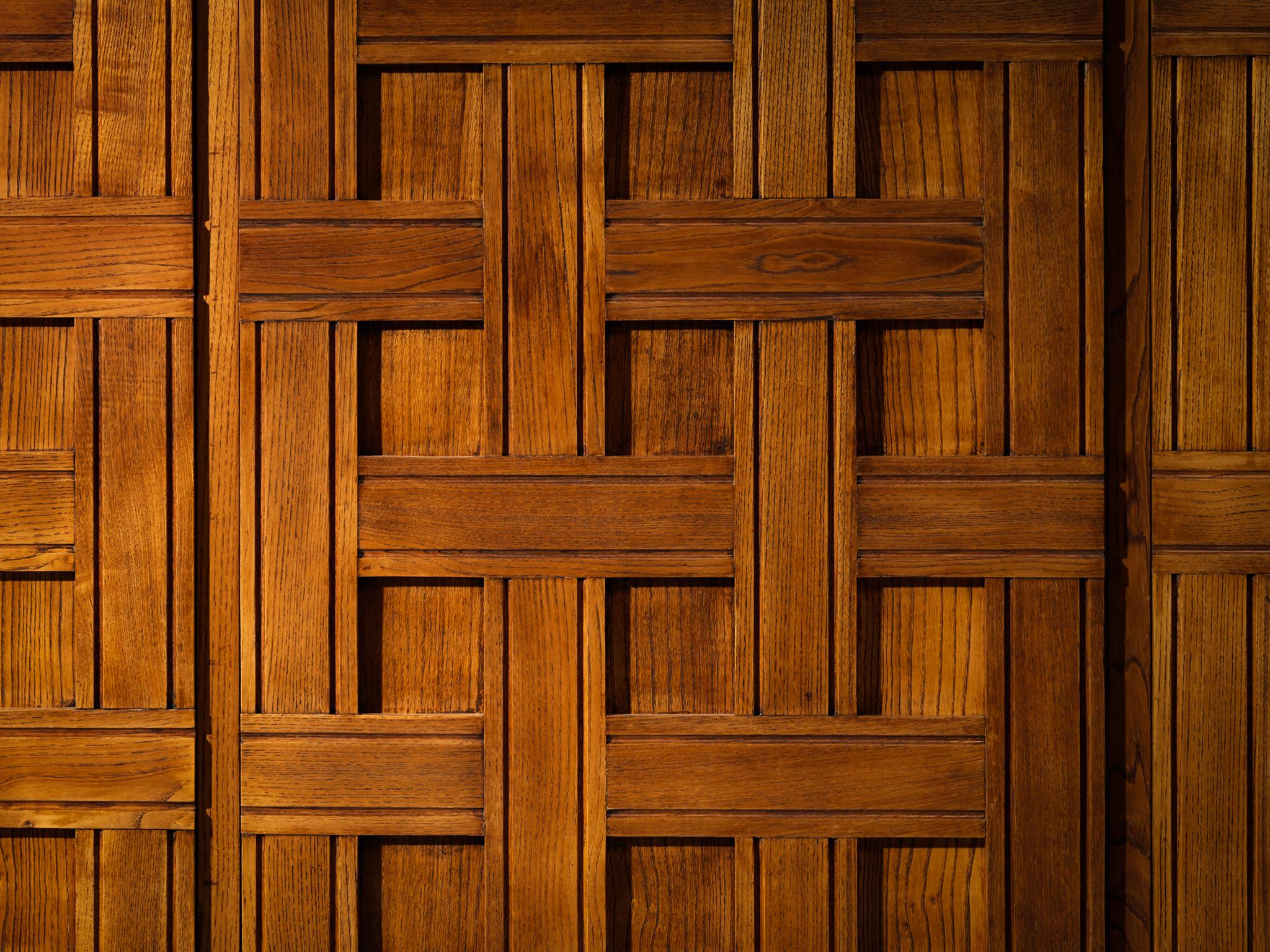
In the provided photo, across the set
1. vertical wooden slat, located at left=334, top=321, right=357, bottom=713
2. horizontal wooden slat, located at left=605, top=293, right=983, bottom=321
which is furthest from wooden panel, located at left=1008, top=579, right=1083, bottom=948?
vertical wooden slat, located at left=334, top=321, right=357, bottom=713

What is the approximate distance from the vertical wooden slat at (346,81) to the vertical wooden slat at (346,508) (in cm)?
13

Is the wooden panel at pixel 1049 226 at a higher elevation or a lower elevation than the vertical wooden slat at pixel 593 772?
higher

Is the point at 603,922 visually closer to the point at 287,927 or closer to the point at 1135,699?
the point at 287,927

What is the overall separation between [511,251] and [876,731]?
0.52 metres

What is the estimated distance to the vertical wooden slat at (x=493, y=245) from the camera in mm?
688

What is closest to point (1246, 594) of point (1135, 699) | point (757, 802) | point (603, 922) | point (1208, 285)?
point (1135, 699)

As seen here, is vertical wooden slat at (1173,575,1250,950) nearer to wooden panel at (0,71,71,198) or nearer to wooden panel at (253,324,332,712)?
wooden panel at (253,324,332,712)

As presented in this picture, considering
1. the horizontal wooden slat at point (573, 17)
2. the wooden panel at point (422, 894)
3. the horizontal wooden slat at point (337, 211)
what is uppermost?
the horizontal wooden slat at point (573, 17)

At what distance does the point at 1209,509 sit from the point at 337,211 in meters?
0.79

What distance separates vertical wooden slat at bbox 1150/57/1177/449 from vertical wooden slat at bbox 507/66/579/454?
49cm

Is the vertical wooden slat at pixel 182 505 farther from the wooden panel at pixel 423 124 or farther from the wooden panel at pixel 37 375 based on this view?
the wooden panel at pixel 423 124

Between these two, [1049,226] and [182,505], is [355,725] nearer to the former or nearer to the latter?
[182,505]

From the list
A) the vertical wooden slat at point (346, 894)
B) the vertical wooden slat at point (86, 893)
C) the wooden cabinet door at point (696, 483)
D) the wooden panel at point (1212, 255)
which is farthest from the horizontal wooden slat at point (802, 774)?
the vertical wooden slat at point (86, 893)

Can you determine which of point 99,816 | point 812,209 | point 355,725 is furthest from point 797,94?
point 99,816
